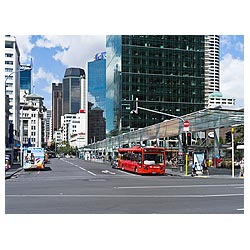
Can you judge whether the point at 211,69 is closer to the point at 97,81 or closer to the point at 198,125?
the point at 97,81

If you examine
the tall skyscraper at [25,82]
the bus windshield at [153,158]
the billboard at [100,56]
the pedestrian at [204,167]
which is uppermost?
the billboard at [100,56]

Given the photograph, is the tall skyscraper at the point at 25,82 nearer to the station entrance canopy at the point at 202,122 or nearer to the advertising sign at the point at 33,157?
the station entrance canopy at the point at 202,122

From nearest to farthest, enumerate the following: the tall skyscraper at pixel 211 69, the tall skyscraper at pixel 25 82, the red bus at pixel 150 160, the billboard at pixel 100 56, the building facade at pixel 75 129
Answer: the red bus at pixel 150 160
the tall skyscraper at pixel 211 69
the building facade at pixel 75 129
the tall skyscraper at pixel 25 82
the billboard at pixel 100 56

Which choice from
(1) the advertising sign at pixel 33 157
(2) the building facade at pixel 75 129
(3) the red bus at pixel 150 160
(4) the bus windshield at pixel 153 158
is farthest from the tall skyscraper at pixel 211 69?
(4) the bus windshield at pixel 153 158

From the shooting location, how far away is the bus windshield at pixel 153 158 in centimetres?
3991

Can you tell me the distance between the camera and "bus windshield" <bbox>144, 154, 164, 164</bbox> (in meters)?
39.9

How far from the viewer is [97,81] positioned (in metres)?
190

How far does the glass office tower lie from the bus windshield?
1459 inches

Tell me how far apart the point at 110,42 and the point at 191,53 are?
29080 mm

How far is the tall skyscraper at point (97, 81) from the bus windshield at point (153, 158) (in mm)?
147389

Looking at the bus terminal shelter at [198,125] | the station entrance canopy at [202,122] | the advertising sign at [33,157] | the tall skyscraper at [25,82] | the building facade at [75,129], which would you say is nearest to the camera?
the station entrance canopy at [202,122]

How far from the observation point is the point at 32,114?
309 ft

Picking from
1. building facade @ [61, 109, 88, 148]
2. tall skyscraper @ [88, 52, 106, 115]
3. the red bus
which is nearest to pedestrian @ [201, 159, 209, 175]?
the red bus
